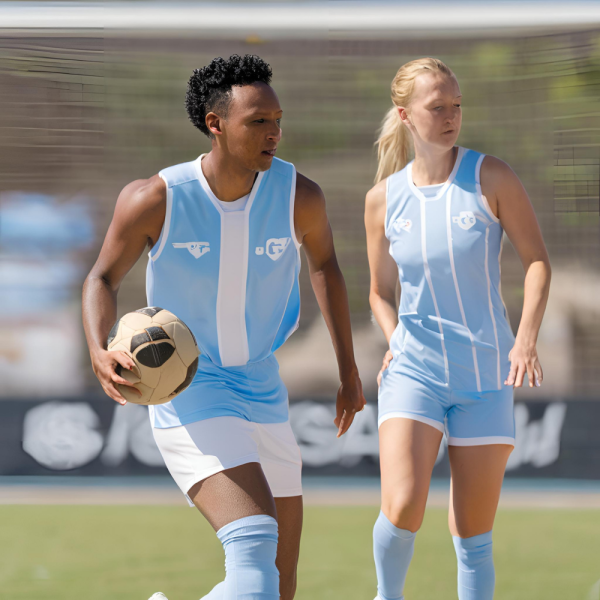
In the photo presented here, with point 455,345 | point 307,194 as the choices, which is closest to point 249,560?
point 455,345

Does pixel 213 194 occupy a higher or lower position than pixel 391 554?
higher

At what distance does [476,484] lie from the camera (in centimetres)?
288

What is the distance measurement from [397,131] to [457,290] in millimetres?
757

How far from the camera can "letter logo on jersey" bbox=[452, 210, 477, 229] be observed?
2.97 m

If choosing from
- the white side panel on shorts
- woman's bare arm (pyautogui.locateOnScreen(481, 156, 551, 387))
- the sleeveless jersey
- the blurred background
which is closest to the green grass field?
the blurred background

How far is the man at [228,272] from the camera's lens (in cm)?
258

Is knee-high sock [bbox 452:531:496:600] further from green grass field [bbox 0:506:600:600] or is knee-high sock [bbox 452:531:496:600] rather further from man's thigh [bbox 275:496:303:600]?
green grass field [bbox 0:506:600:600]

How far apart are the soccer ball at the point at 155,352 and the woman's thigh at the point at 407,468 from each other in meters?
0.82

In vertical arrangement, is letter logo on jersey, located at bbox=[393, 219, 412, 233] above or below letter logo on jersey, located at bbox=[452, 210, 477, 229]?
below

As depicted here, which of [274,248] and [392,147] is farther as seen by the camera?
[392,147]

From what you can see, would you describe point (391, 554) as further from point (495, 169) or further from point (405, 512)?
point (495, 169)

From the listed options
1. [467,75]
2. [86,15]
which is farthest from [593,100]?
[86,15]

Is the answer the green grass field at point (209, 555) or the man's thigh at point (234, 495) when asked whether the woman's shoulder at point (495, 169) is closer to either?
the man's thigh at point (234, 495)

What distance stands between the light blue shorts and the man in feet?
1.44
